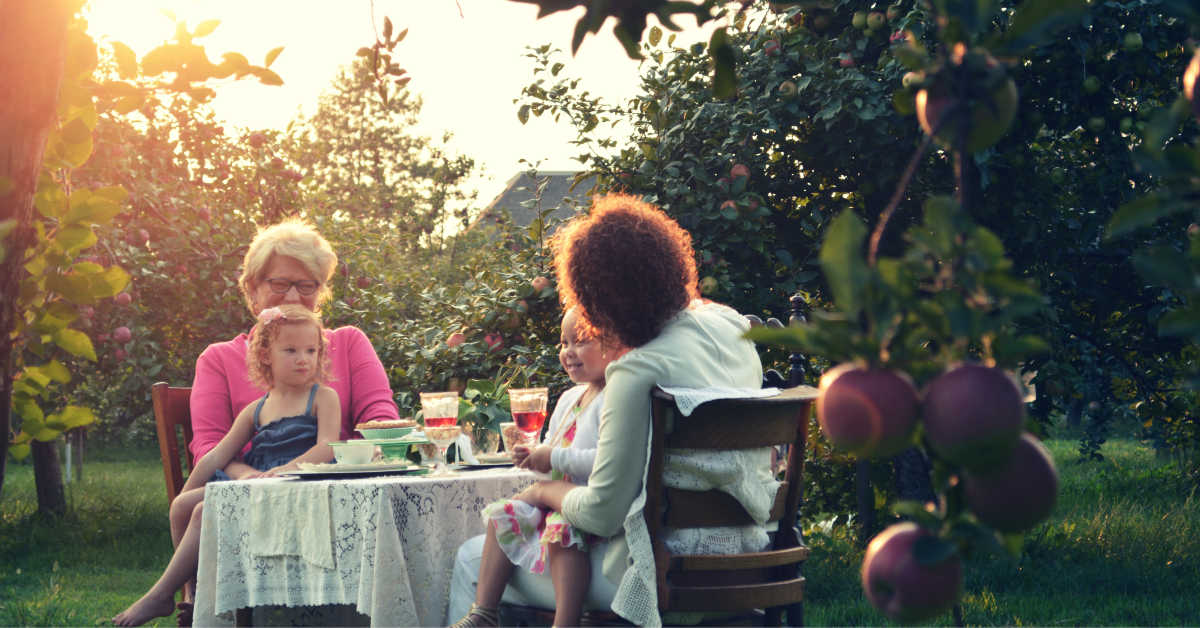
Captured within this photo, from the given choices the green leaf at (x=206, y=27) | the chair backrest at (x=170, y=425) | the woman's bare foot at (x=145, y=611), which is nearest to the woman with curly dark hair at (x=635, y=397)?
the woman's bare foot at (x=145, y=611)

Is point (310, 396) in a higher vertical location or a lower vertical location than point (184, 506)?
higher

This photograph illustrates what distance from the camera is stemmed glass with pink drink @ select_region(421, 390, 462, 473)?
3371mm

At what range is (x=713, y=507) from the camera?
241 cm

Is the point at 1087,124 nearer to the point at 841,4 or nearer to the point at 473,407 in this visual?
the point at 841,4

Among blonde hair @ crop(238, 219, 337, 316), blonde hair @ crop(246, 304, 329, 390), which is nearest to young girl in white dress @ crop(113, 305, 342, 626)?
blonde hair @ crop(246, 304, 329, 390)

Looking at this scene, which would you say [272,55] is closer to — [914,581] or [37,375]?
[37,375]

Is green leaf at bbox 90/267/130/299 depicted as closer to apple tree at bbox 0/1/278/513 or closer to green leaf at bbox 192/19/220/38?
apple tree at bbox 0/1/278/513

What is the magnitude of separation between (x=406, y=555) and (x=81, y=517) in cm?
701

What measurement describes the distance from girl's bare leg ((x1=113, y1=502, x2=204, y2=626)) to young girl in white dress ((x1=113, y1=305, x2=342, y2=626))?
0.08m

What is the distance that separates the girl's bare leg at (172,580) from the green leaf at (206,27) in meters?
2.46

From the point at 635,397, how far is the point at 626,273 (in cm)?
43

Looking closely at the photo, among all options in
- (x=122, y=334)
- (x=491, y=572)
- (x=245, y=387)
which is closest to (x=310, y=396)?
(x=245, y=387)

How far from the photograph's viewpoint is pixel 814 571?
525 centimetres

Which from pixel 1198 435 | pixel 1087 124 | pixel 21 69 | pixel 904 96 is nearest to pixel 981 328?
pixel 904 96
